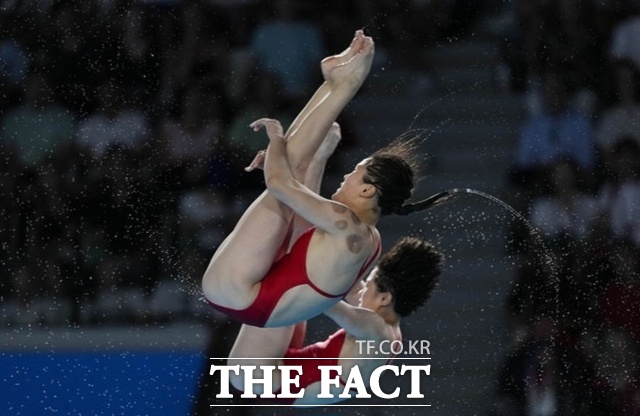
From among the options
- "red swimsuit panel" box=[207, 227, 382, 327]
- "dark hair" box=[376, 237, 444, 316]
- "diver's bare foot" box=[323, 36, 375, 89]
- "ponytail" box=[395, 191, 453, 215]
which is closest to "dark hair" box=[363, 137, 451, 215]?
"ponytail" box=[395, 191, 453, 215]

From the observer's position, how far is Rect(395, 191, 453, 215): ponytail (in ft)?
12.6

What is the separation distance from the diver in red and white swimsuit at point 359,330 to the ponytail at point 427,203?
0.18 m

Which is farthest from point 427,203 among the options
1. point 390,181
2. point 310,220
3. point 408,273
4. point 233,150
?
point 233,150

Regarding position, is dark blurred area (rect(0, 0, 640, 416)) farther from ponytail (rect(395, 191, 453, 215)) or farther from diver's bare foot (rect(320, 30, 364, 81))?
diver's bare foot (rect(320, 30, 364, 81))

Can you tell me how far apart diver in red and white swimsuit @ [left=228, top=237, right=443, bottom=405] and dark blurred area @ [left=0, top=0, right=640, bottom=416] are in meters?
0.37

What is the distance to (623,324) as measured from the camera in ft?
15.3

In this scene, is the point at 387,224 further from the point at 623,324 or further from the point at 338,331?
the point at 623,324

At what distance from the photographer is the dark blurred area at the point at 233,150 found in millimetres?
4617

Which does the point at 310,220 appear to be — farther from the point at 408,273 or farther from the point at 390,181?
the point at 408,273

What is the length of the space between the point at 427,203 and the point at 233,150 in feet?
3.06

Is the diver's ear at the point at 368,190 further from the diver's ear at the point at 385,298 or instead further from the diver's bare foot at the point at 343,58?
the diver's ear at the point at 385,298

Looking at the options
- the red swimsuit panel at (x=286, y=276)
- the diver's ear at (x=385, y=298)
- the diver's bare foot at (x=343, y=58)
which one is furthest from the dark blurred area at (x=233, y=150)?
the diver's bare foot at (x=343, y=58)

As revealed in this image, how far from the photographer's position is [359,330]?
4.19 metres

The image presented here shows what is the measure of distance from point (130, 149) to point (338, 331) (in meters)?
1.04
